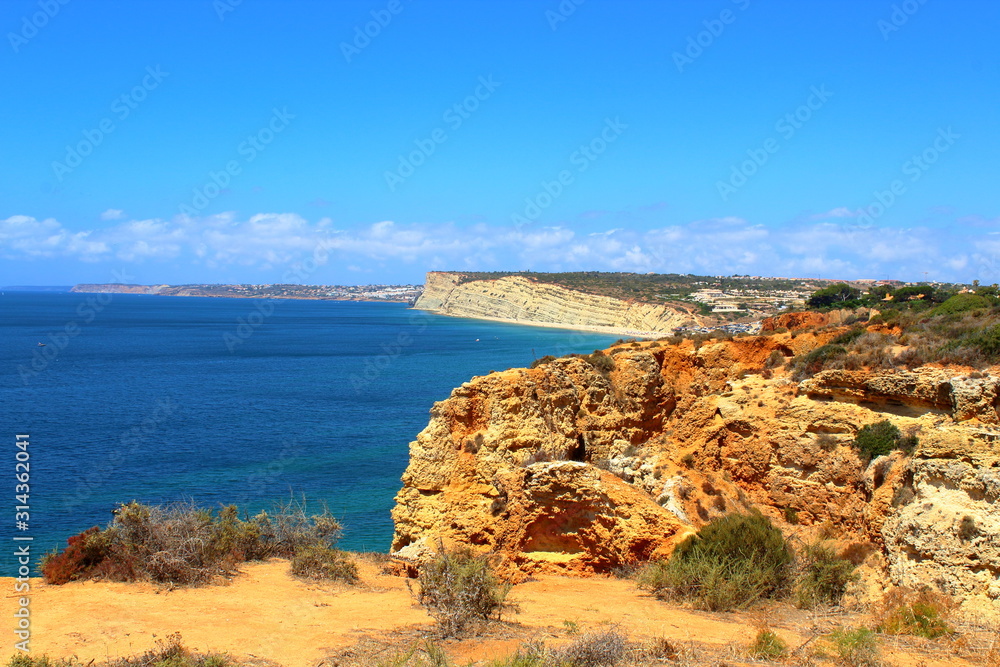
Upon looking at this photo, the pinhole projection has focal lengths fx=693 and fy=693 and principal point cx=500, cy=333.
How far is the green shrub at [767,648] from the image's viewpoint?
7.41 m

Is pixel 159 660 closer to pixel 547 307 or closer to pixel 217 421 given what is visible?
pixel 217 421

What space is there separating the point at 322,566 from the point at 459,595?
16.6 feet

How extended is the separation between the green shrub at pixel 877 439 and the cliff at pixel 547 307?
93.0 meters


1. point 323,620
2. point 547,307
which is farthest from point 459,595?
point 547,307

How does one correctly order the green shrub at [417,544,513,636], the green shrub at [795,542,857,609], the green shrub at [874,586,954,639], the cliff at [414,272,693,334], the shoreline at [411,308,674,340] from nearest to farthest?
the green shrub at [874,586,954,639]
the green shrub at [417,544,513,636]
the green shrub at [795,542,857,609]
the shoreline at [411,308,674,340]
the cliff at [414,272,693,334]

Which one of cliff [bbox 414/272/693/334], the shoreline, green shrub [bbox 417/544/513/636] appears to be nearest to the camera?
green shrub [bbox 417/544/513/636]

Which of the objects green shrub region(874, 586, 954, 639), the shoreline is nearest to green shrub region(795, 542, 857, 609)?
green shrub region(874, 586, 954, 639)

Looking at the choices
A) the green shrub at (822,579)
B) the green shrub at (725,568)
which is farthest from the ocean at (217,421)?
the green shrub at (822,579)

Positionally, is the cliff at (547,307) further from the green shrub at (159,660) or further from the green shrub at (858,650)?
the green shrub at (159,660)

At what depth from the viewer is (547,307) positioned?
144375 mm

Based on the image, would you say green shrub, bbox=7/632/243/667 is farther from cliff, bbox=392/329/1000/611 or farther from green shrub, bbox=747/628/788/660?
green shrub, bbox=747/628/788/660

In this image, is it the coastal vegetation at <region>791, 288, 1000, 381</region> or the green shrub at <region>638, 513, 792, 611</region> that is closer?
the green shrub at <region>638, 513, 792, 611</region>

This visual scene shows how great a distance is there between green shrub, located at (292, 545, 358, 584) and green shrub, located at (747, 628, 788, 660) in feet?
24.2

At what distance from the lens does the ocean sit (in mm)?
25281
